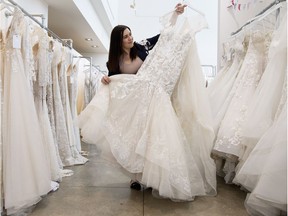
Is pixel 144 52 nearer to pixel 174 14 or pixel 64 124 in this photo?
pixel 174 14

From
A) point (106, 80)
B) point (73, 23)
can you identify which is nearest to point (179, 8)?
point (106, 80)

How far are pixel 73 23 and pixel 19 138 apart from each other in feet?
11.9

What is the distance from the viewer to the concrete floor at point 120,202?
1.57m

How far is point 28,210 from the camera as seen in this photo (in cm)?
156

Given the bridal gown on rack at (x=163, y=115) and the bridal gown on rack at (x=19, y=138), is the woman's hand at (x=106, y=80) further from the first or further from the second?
the bridal gown on rack at (x=19, y=138)

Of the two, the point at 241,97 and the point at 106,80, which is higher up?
the point at 106,80

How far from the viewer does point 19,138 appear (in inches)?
60.1

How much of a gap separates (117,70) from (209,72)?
5.23 meters

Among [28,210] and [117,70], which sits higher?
[117,70]

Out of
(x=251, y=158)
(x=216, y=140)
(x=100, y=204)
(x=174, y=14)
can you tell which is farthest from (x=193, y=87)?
Result: (x=100, y=204)

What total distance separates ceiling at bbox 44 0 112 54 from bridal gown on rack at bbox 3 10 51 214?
227 cm

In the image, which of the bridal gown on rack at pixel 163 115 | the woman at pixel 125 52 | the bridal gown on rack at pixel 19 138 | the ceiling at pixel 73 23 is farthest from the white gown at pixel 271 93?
the ceiling at pixel 73 23

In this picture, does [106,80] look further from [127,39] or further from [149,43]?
[149,43]

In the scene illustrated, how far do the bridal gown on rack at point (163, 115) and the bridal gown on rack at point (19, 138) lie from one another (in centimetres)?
39
